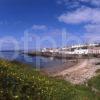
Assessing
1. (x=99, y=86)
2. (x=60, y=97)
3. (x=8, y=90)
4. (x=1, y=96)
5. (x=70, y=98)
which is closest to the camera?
(x=1, y=96)

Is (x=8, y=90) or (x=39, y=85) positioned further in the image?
(x=39, y=85)

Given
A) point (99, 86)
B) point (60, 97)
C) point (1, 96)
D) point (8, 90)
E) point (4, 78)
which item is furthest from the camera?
point (99, 86)

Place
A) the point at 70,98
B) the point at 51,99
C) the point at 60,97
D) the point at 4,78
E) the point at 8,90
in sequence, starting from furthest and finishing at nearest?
the point at 70,98 < the point at 60,97 < the point at 51,99 < the point at 4,78 < the point at 8,90

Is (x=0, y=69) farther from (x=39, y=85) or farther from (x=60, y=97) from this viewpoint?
(x=60, y=97)

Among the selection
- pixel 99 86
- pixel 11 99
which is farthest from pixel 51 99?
pixel 99 86

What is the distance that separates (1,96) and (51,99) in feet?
11.8

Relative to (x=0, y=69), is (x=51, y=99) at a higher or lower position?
lower

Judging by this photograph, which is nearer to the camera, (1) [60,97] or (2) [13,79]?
(2) [13,79]

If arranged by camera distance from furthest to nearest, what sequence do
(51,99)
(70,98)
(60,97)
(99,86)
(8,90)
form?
(99,86) → (70,98) → (60,97) → (51,99) → (8,90)

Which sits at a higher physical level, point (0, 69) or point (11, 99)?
point (0, 69)

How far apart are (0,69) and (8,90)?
281 cm

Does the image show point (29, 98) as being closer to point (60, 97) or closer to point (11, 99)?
point (11, 99)

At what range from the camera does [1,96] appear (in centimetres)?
1227

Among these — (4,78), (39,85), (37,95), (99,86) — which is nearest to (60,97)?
(39,85)
